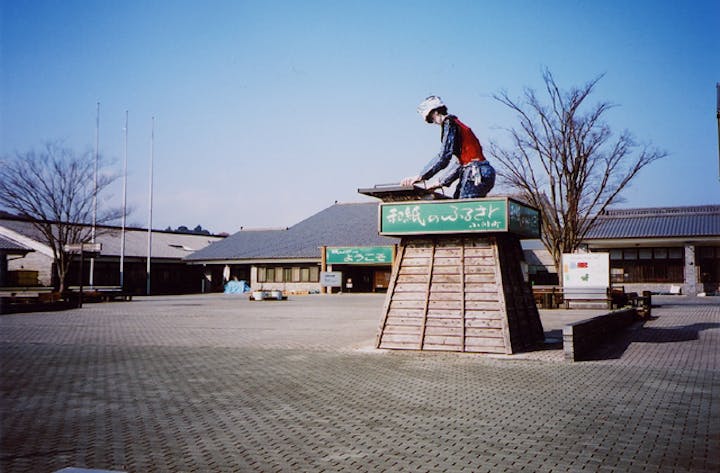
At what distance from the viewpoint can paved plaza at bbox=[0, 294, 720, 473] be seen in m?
5.25

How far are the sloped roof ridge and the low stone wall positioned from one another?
3041 cm

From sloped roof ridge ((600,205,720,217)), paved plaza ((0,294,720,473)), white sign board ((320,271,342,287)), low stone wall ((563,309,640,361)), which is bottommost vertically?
paved plaza ((0,294,720,473))

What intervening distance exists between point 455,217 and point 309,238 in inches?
1571

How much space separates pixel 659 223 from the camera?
42.7 meters

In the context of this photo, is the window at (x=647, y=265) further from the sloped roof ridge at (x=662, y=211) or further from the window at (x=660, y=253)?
the sloped roof ridge at (x=662, y=211)

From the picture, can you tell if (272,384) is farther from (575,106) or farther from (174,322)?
(575,106)

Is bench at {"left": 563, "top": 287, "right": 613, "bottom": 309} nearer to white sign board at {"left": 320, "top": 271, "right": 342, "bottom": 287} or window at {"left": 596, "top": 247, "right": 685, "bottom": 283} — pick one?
window at {"left": 596, "top": 247, "right": 685, "bottom": 283}

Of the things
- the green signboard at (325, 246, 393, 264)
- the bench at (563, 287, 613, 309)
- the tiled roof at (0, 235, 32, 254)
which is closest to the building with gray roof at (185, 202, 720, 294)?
the green signboard at (325, 246, 393, 264)

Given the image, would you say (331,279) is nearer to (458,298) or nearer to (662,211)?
(662,211)

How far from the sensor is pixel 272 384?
891 cm

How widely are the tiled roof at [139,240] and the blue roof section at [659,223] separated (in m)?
35.7

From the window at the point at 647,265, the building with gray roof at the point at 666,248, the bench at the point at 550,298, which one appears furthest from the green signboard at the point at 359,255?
the bench at the point at 550,298

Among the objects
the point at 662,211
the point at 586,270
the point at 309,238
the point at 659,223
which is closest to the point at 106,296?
the point at 309,238

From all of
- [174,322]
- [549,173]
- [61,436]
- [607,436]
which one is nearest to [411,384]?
[607,436]
